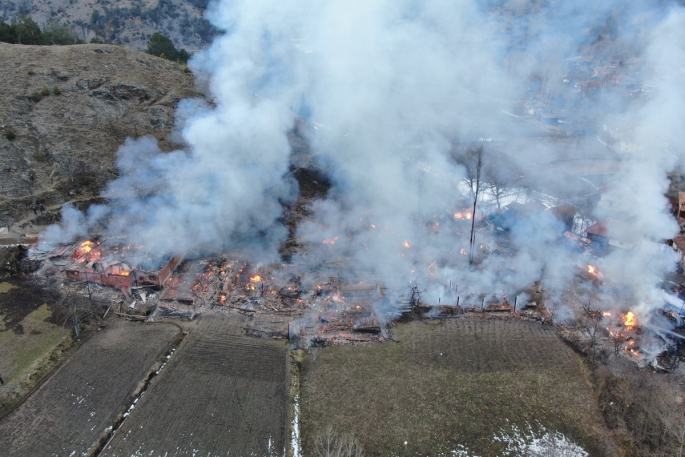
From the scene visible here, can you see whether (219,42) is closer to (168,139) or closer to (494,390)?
(168,139)

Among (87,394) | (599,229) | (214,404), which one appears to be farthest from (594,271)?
(87,394)

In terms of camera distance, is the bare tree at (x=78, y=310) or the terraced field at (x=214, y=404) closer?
the terraced field at (x=214, y=404)

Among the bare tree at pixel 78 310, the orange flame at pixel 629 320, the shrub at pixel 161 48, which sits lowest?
the bare tree at pixel 78 310

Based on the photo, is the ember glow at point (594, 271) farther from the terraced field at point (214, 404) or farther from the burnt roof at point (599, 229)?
the terraced field at point (214, 404)

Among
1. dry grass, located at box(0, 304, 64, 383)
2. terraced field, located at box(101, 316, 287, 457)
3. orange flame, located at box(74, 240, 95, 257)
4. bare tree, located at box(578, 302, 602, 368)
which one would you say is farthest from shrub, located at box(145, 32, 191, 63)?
bare tree, located at box(578, 302, 602, 368)

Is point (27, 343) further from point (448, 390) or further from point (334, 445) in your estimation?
point (448, 390)

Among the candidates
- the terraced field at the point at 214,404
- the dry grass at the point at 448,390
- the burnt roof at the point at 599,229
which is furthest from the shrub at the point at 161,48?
the burnt roof at the point at 599,229
